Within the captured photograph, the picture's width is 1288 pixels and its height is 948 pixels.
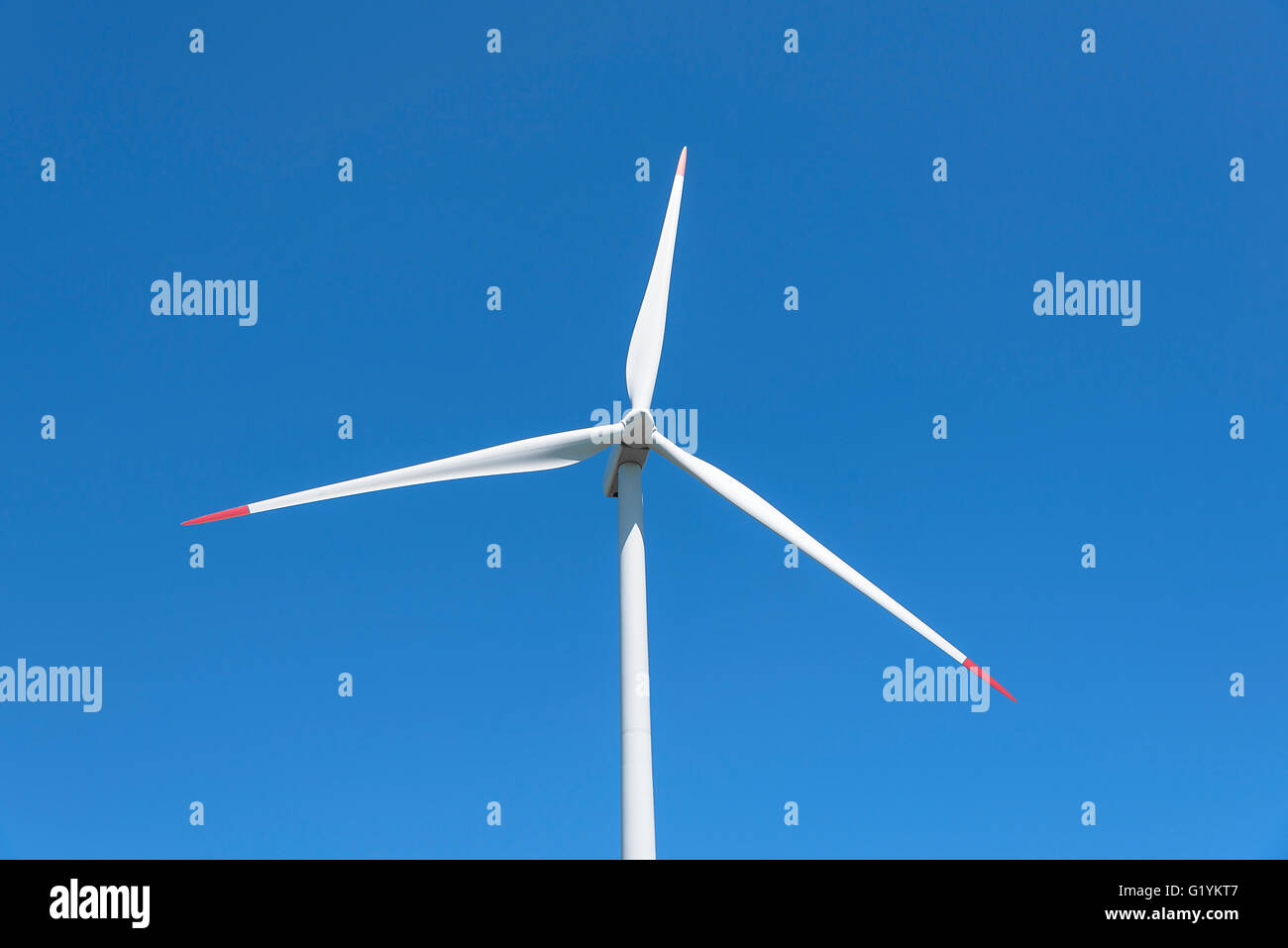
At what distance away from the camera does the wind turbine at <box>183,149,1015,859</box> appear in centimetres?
2391

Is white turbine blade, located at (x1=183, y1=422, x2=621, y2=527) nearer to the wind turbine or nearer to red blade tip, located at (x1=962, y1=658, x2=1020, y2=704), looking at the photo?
the wind turbine

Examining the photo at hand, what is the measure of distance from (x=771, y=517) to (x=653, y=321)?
239 inches

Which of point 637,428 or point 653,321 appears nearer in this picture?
point 637,428

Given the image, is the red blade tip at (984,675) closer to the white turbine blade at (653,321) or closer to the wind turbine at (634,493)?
the wind turbine at (634,493)

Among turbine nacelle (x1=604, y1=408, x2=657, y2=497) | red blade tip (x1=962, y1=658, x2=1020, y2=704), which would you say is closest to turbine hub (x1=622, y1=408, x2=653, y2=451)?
turbine nacelle (x1=604, y1=408, x2=657, y2=497)

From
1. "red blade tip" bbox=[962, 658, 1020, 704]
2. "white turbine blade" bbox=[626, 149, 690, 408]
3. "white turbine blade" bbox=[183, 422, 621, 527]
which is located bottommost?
"red blade tip" bbox=[962, 658, 1020, 704]

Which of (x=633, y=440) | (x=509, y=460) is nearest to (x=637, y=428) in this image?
(x=633, y=440)

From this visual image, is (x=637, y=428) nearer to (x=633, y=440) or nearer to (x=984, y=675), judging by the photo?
(x=633, y=440)

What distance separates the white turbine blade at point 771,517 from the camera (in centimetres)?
2673

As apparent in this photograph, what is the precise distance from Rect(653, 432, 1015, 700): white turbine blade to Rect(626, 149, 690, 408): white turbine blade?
1.60 meters

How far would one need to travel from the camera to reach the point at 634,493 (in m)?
27.2
